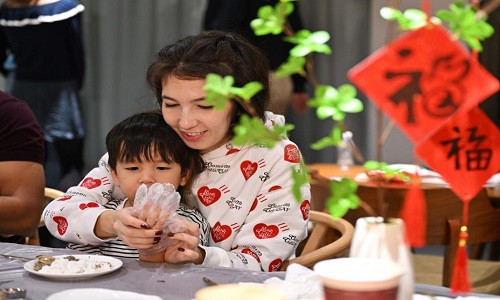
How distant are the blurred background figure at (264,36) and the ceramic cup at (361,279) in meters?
3.17

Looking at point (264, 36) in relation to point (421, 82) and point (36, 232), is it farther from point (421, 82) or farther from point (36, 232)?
point (421, 82)

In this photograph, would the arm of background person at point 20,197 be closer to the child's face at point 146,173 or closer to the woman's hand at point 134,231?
the child's face at point 146,173

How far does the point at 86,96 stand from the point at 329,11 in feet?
6.76

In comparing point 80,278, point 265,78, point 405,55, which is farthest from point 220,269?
point 405,55

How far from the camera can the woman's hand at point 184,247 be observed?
6.48 ft

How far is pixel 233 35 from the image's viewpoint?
94.4 inches

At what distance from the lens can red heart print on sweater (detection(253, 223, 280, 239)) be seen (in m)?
2.21

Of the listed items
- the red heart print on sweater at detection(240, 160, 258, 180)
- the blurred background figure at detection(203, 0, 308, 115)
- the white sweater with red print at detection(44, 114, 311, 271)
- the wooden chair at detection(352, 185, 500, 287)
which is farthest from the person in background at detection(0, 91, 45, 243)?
the blurred background figure at detection(203, 0, 308, 115)

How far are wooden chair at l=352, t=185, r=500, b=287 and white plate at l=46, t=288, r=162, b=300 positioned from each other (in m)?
1.33

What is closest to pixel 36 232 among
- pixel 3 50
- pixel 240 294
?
pixel 240 294

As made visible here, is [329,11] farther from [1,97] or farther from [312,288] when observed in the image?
[312,288]

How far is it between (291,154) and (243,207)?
202mm

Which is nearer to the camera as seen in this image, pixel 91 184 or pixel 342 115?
pixel 342 115

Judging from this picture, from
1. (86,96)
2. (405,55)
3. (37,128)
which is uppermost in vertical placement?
(405,55)
